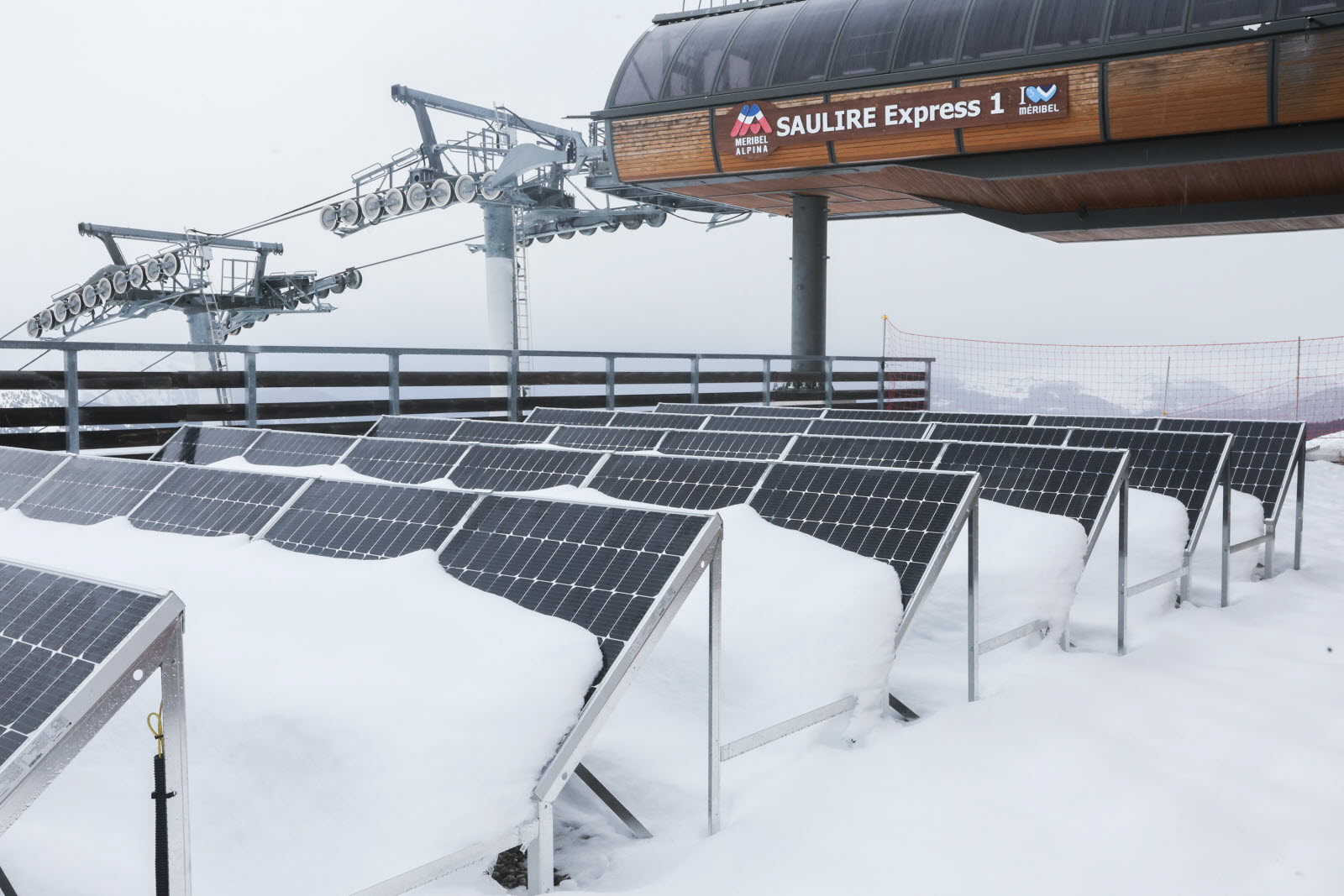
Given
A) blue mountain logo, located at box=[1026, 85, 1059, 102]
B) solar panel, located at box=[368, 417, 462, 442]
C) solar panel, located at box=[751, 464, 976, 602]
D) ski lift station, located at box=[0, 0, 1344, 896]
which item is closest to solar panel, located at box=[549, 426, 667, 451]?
ski lift station, located at box=[0, 0, 1344, 896]

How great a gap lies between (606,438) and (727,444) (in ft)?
3.48

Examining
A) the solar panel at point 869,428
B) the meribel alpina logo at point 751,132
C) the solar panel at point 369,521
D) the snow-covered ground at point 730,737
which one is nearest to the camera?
the snow-covered ground at point 730,737

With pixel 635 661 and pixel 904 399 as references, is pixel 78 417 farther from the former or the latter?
pixel 904 399

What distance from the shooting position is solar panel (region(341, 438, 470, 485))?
6586 millimetres

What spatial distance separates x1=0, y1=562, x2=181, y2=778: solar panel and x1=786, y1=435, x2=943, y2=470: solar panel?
477 centimetres

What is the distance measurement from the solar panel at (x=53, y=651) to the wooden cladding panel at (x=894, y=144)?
50.2 feet

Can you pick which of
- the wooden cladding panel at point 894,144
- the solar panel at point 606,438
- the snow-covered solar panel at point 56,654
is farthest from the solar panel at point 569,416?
the snow-covered solar panel at point 56,654

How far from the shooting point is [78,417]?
27.9ft

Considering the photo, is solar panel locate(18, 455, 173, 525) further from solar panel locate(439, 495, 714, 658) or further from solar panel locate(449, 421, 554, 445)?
solar panel locate(449, 421, 554, 445)

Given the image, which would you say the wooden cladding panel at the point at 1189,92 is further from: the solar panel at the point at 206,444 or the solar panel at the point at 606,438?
the solar panel at the point at 206,444

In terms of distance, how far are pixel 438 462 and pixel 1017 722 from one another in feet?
13.1

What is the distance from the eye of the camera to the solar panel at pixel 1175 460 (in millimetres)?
7422

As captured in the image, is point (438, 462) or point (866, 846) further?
point (438, 462)

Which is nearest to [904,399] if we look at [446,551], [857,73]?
[857,73]
